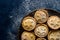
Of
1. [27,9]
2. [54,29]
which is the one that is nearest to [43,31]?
[54,29]

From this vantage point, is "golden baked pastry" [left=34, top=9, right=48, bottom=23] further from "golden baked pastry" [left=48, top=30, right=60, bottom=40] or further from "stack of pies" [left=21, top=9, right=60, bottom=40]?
"golden baked pastry" [left=48, top=30, right=60, bottom=40]

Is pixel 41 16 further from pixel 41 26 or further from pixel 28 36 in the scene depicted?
pixel 28 36

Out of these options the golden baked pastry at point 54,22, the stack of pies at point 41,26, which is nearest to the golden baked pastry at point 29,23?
the stack of pies at point 41,26

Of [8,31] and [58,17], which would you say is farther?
[8,31]

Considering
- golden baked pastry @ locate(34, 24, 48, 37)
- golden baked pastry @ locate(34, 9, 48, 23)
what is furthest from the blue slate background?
golden baked pastry @ locate(34, 24, 48, 37)

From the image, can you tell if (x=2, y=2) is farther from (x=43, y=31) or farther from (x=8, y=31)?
(x=43, y=31)

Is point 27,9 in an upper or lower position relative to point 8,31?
upper

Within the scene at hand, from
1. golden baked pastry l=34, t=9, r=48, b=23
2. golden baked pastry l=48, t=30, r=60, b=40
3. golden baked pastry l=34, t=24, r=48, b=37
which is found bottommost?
golden baked pastry l=48, t=30, r=60, b=40

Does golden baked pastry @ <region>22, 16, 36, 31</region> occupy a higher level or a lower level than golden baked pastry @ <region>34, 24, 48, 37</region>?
higher
